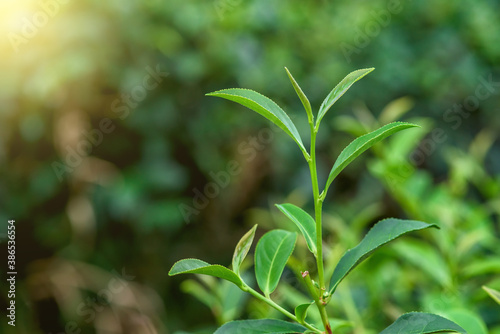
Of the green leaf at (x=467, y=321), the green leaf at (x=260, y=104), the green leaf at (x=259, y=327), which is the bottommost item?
the green leaf at (x=467, y=321)

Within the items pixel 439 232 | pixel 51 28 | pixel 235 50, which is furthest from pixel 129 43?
pixel 439 232

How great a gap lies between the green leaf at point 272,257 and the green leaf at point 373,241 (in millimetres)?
62

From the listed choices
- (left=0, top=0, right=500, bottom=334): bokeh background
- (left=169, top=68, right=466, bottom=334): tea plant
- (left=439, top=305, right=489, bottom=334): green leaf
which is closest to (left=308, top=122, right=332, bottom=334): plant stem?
(left=169, top=68, right=466, bottom=334): tea plant

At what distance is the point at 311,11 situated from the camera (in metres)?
2.67

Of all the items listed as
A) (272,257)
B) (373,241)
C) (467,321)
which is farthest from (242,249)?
(467,321)

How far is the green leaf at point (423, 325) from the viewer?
0.46 m

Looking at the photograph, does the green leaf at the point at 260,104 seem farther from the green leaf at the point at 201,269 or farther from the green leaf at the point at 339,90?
the green leaf at the point at 201,269

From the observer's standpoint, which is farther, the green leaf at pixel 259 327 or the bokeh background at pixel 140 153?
the bokeh background at pixel 140 153

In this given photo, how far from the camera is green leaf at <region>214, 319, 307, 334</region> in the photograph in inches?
20.4

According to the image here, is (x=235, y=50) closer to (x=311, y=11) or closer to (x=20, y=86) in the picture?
(x=311, y=11)

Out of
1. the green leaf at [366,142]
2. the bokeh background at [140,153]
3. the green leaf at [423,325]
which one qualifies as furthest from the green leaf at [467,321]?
the bokeh background at [140,153]

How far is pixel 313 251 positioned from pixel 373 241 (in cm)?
6

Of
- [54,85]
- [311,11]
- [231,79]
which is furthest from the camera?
[311,11]

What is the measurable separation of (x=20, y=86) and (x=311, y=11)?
1.46 meters
